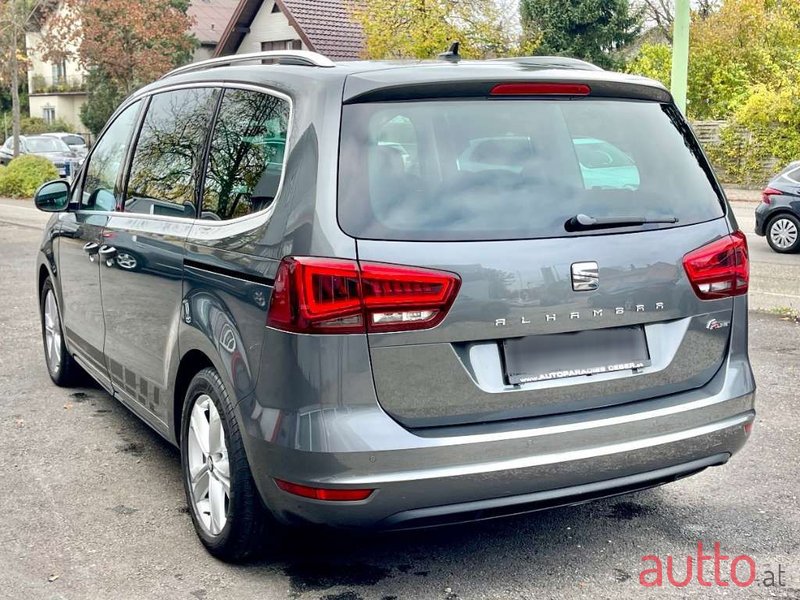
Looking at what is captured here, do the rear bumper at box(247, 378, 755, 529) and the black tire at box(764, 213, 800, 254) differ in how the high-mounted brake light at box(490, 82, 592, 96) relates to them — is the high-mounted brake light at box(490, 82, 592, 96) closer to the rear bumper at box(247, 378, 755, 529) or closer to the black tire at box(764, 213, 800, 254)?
the rear bumper at box(247, 378, 755, 529)

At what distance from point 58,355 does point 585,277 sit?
422 cm

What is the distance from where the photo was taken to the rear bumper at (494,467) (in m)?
3.34

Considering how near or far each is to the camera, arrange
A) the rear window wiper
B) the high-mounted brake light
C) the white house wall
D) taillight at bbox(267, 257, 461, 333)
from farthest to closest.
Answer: the white house wall
the high-mounted brake light
the rear window wiper
taillight at bbox(267, 257, 461, 333)

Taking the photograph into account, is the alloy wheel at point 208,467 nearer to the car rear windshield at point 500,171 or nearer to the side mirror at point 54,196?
the car rear windshield at point 500,171

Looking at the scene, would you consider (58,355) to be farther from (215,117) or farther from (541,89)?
(541,89)

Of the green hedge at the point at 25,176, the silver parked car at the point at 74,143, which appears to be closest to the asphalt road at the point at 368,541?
the green hedge at the point at 25,176

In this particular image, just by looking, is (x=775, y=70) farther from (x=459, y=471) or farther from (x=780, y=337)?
(x=459, y=471)

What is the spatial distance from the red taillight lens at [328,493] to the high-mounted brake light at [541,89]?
1.42m

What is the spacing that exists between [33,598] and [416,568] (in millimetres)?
1352

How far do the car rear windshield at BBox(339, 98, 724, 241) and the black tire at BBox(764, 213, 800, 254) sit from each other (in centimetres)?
1211

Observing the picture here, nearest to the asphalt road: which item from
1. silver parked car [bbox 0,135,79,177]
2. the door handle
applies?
the door handle

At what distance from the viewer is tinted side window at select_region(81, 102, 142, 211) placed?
5340 mm

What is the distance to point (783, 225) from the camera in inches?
603

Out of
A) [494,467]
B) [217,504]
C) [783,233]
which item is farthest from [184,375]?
[783,233]
